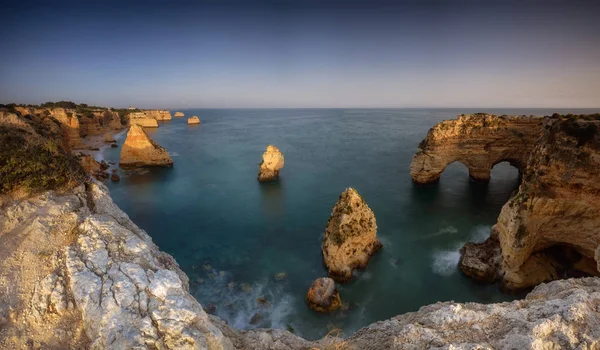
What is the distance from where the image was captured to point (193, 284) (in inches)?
726

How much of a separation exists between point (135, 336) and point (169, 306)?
58cm

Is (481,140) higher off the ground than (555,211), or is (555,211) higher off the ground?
(481,140)

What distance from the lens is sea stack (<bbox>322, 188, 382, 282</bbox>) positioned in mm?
17344

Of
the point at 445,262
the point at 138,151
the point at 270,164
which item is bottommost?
the point at 445,262


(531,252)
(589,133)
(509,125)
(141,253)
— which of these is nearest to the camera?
(141,253)

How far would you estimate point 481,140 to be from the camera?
101ft

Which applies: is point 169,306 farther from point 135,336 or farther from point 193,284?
point 193,284

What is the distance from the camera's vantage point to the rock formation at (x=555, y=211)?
1430 cm

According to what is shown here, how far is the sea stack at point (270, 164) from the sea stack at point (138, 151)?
18.6 metres

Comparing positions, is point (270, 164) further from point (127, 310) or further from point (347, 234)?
point (127, 310)

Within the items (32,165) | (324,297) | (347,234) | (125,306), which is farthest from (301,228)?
(125,306)

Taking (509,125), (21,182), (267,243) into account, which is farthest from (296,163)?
(21,182)

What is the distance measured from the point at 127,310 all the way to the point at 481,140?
115 feet

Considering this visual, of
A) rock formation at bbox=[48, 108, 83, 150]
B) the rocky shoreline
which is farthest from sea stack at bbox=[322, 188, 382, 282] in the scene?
rock formation at bbox=[48, 108, 83, 150]
